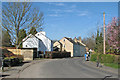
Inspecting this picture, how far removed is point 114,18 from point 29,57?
16.4 m

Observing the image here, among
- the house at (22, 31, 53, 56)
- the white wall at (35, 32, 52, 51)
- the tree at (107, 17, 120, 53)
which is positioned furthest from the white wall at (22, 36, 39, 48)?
the tree at (107, 17, 120, 53)

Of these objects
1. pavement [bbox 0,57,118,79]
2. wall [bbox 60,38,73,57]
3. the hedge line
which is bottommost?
pavement [bbox 0,57,118,79]

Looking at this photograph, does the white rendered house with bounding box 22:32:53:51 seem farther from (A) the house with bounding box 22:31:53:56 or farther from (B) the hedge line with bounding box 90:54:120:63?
(B) the hedge line with bounding box 90:54:120:63

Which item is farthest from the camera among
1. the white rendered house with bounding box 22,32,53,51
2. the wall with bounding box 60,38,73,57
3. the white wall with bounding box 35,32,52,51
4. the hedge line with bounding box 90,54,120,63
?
the wall with bounding box 60,38,73,57

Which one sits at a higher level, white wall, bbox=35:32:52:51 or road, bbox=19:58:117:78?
white wall, bbox=35:32:52:51

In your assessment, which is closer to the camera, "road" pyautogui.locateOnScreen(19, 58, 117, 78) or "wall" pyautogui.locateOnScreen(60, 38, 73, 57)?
"road" pyautogui.locateOnScreen(19, 58, 117, 78)

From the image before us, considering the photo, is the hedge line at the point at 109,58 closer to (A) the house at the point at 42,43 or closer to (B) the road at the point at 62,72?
(B) the road at the point at 62,72

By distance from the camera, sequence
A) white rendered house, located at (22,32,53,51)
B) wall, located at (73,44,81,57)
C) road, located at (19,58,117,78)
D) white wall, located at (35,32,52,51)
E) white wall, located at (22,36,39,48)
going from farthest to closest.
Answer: wall, located at (73,44,81,57) → white wall, located at (35,32,52,51) → white rendered house, located at (22,32,53,51) → white wall, located at (22,36,39,48) → road, located at (19,58,117,78)

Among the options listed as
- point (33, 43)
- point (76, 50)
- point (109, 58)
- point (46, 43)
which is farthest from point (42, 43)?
point (109, 58)

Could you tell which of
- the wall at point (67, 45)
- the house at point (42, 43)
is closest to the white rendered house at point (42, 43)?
the house at point (42, 43)

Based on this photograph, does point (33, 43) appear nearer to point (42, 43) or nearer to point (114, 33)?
point (42, 43)

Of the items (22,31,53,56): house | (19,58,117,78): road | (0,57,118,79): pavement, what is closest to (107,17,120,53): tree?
(0,57,118,79): pavement

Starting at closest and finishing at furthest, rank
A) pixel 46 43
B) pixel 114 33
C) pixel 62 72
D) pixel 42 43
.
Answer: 1. pixel 62 72
2. pixel 114 33
3. pixel 42 43
4. pixel 46 43

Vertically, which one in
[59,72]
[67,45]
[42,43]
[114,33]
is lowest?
[59,72]
